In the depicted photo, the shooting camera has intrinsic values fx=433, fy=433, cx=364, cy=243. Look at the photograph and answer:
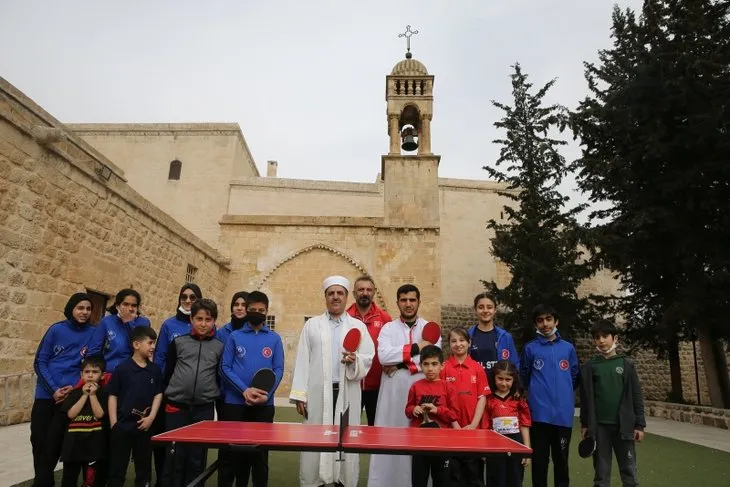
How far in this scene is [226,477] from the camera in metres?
3.24

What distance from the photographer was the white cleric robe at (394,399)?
3.63 metres

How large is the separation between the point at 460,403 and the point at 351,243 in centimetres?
996

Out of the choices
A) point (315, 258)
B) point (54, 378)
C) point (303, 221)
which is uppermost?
point (303, 221)

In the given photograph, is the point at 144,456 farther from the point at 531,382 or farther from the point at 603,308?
the point at 603,308

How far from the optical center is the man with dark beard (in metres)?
4.27

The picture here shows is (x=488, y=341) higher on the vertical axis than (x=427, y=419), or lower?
higher

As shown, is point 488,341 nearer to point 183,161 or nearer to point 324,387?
point 324,387

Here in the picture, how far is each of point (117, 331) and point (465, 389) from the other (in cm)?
315

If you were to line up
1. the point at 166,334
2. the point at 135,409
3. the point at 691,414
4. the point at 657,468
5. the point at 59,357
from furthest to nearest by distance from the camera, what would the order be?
the point at 691,414 → the point at 657,468 → the point at 166,334 → the point at 59,357 → the point at 135,409

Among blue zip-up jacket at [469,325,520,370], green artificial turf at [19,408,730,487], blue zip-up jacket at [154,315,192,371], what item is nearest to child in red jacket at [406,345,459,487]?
blue zip-up jacket at [469,325,520,370]

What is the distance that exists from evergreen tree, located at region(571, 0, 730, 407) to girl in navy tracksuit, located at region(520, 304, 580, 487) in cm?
806

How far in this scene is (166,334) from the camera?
4117mm

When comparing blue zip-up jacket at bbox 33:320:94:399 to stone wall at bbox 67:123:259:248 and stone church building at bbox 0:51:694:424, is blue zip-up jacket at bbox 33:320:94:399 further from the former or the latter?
stone wall at bbox 67:123:259:248

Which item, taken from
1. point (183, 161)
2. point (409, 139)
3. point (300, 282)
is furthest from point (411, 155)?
point (183, 161)
